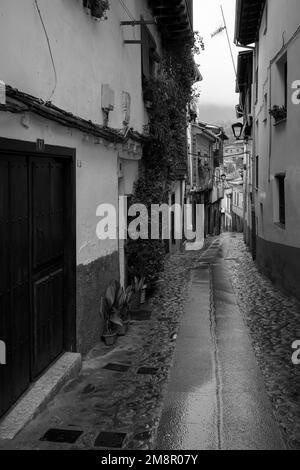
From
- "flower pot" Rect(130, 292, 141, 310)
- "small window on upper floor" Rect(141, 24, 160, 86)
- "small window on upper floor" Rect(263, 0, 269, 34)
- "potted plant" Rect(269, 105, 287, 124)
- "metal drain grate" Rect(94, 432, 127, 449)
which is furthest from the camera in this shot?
"small window on upper floor" Rect(263, 0, 269, 34)

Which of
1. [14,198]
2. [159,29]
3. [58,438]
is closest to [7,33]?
[14,198]

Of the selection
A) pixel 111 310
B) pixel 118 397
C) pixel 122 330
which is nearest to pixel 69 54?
pixel 111 310

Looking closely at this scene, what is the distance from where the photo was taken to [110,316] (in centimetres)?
798

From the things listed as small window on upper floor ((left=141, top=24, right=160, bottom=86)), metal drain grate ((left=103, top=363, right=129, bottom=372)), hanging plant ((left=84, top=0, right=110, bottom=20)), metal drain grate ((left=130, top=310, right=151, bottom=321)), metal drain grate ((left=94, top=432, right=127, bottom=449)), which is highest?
small window on upper floor ((left=141, top=24, right=160, bottom=86))

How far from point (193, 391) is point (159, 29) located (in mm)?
10959

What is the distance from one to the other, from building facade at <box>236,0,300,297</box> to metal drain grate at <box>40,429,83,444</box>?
671 centimetres

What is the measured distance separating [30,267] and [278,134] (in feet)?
28.0

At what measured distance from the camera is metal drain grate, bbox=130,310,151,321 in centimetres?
933

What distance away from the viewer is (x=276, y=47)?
12.3 meters

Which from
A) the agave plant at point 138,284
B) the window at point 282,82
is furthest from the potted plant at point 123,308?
the window at point 282,82

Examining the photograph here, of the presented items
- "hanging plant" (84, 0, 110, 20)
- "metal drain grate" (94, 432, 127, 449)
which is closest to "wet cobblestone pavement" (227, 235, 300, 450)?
"metal drain grate" (94, 432, 127, 449)

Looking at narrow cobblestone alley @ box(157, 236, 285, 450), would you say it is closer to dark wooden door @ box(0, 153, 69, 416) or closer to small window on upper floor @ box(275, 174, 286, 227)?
dark wooden door @ box(0, 153, 69, 416)

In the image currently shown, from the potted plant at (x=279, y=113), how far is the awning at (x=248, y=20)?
15.7ft
